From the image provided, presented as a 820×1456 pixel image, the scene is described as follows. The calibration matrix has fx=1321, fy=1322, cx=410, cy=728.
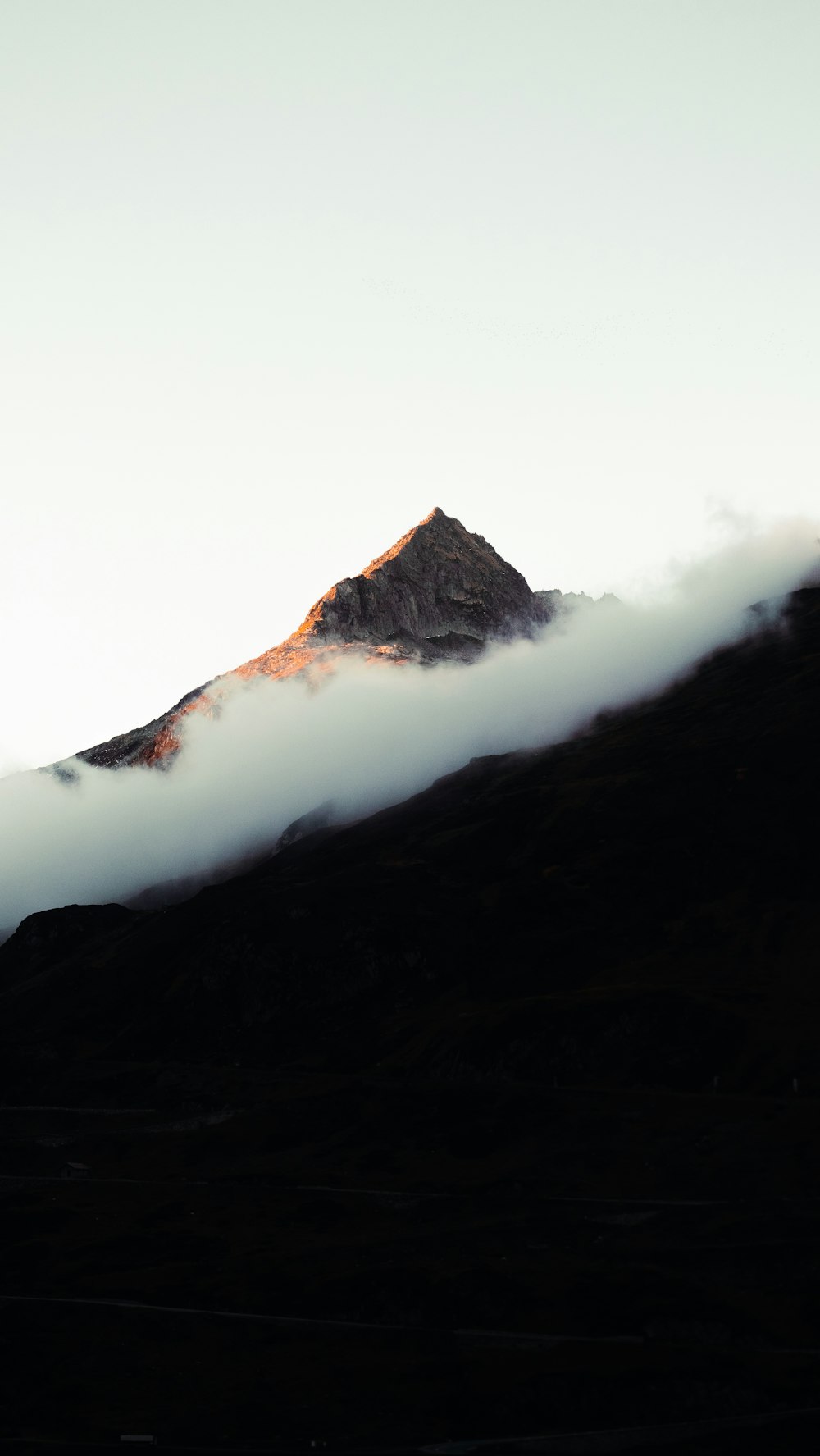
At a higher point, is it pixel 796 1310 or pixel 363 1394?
pixel 363 1394

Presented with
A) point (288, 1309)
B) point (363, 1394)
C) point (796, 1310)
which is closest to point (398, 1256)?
point (288, 1309)

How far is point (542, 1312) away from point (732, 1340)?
1013 inches

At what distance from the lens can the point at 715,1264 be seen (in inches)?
6885

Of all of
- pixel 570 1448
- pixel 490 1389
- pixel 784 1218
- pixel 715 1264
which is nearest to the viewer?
pixel 570 1448

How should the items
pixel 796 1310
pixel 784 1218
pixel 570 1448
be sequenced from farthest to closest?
1. pixel 784 1218
2. pixel 796 1310
3. pixel 570 1448

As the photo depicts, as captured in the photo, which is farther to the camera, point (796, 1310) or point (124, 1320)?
point (124, 1320)

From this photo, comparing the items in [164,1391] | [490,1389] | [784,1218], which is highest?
[164,1391]

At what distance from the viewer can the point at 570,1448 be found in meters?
136

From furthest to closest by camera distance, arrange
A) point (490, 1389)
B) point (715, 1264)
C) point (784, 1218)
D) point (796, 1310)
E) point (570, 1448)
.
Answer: point (784, 1218)
point (715, 1264)
point (796, 1310)
point (490, 1389)
point (570, 1448)

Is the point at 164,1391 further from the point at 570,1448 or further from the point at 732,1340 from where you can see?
the point at 732,1340

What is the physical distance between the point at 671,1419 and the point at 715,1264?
38189 millimetres

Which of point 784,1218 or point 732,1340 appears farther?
point 784,1218

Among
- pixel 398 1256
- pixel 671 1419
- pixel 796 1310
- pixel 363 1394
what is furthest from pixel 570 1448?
pixel 398 1256

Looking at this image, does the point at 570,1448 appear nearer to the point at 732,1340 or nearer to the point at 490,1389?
the point at 490,1389
